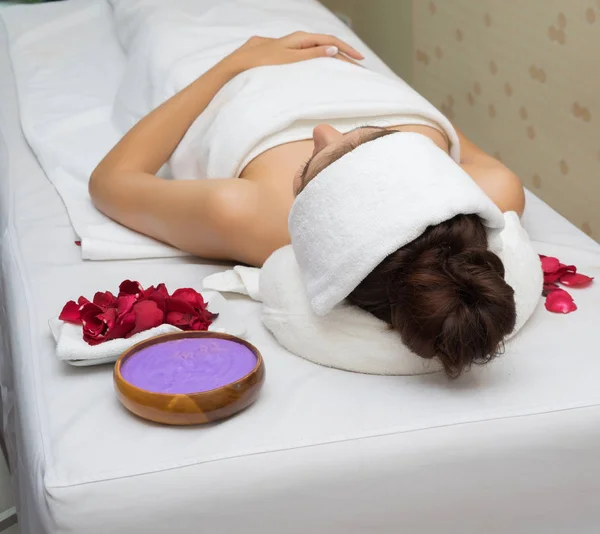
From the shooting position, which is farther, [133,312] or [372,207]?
[133,312]

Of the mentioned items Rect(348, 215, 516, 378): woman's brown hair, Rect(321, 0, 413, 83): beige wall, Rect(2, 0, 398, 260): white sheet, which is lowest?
Rect(321, 0, 413, 83): beige wall

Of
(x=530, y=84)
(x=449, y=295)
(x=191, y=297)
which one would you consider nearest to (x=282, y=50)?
(x=191, y=297)

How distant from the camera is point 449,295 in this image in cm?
102

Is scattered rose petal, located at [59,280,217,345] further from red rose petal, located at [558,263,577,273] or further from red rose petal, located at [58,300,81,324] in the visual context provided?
red rose petal, located at [558,263,577,273]

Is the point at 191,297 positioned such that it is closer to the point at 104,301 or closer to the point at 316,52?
the point at 104,301

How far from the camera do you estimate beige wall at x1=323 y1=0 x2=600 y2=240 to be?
2.34m

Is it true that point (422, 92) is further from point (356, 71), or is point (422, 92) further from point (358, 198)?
point (358, 198)

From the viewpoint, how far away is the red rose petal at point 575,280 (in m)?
1.40

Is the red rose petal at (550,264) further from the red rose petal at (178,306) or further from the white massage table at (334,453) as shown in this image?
the red rose petal at (178,306)

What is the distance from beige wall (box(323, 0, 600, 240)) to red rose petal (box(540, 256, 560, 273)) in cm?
102

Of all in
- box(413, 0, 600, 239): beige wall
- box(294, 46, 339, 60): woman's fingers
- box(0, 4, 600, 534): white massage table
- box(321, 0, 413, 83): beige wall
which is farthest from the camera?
box(321, 0, 413, 83): beige wall

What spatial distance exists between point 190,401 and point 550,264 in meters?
0.68

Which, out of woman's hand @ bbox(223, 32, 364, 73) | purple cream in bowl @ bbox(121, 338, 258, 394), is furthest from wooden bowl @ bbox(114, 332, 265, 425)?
woman's hand @ bbox(223, 32, 364, 73)

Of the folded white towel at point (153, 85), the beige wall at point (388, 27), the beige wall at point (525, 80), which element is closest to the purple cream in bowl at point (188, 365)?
the folded white towel at point (153, 85)
